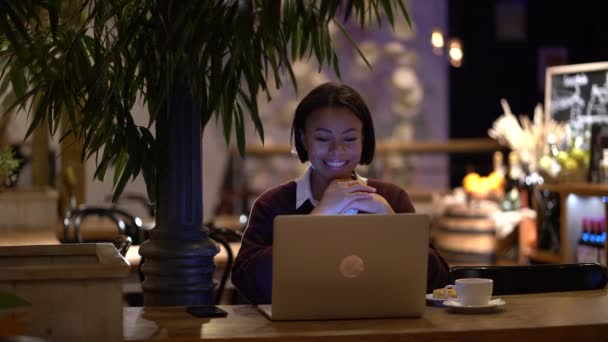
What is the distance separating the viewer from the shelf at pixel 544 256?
596 cm

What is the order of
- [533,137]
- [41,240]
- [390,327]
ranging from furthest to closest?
1. [533,137]
2. [41,240]
3. [390,327]

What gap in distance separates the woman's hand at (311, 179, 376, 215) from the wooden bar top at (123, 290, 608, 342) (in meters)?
0.34

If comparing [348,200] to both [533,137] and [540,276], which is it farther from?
[533,137]

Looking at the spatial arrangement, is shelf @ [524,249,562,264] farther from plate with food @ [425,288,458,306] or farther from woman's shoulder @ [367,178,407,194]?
plate with food @ [425,288,458,306]

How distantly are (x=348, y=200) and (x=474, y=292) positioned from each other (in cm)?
41

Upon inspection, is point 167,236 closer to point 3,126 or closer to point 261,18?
point 261,18

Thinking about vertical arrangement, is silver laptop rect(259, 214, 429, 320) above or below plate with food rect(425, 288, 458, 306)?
above

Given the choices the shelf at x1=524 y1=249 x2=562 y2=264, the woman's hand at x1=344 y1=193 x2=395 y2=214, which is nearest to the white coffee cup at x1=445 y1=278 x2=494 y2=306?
the woman's hand at x1=344 y1=193 x2=395 y2=214

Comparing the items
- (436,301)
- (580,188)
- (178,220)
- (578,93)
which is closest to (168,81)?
(178,220)

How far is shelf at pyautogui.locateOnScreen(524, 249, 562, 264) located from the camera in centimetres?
596

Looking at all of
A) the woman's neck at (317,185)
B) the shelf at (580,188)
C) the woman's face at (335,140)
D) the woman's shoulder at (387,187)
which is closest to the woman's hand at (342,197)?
the woman's face at (335,140)

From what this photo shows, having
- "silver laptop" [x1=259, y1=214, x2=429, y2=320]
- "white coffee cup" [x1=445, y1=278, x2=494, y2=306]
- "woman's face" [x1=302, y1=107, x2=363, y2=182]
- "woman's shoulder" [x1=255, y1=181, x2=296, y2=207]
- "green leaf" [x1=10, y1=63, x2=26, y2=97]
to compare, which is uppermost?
"green leaf" [x1=10, y1=63, x2=26, y2=97]

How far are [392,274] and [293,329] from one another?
0.24 meters

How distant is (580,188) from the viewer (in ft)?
18.4
